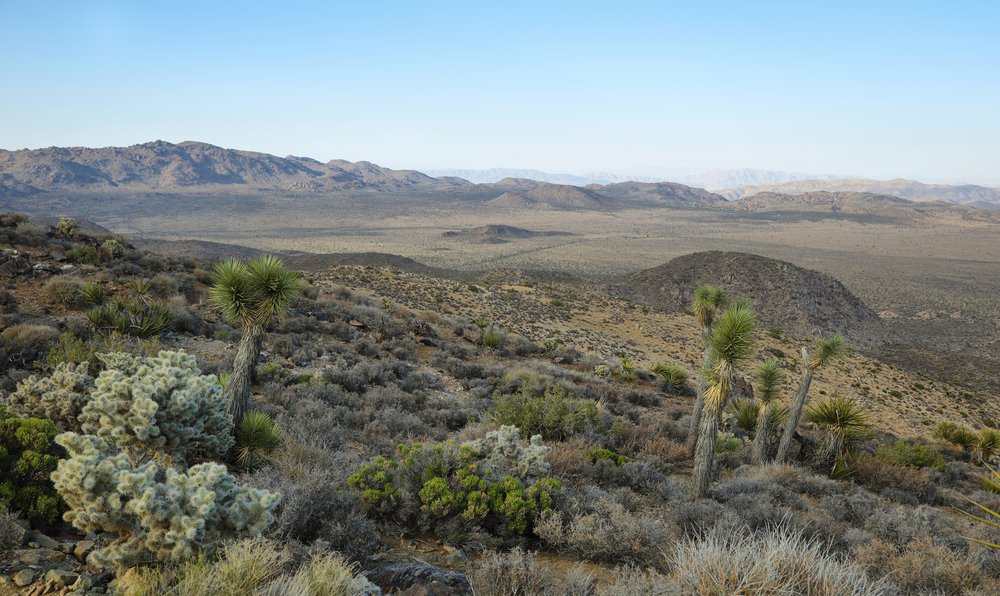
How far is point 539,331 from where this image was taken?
85.4ft

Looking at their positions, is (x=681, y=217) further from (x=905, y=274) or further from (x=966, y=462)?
(x=966, y=462)

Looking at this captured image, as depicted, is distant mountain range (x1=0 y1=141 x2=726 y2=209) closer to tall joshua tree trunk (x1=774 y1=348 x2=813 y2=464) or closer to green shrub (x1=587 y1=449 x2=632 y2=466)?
tall joshua tree trunk (x1=774 y1=348 x2=813 y2=464)

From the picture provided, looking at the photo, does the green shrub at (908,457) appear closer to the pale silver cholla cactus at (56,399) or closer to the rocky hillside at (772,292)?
the pale silver cholla cactus at (56,399)

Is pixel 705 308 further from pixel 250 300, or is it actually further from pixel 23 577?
pixel 23 577

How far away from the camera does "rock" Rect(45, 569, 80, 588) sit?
3.25m

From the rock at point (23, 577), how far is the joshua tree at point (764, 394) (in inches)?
411

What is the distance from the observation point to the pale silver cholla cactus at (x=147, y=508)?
3428 millimetres

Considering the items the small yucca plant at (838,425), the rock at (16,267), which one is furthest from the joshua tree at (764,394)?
the rock at (16,267)

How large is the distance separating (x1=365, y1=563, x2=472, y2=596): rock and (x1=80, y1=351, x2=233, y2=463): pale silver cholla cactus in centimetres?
256

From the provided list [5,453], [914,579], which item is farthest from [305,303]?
[914,579]

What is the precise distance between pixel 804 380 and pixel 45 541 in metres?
11.1

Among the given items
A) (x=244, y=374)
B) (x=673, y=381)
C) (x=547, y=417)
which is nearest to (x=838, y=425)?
(x=547, y=417)

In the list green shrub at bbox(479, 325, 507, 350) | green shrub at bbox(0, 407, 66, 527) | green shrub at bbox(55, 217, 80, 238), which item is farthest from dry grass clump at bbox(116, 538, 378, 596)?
green shrub at bbox(55, 217, 80, 238)

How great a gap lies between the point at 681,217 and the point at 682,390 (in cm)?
12715
